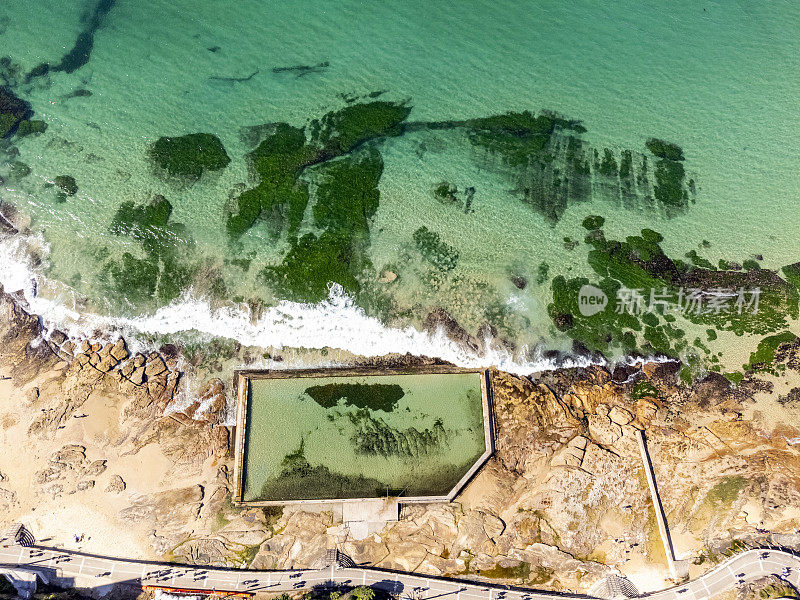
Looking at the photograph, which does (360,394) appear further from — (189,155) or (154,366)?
(189,155)

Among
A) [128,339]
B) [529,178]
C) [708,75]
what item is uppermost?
[708,75]

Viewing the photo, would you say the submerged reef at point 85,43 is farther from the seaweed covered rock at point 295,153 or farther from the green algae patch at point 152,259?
the seaweed covered rock at point 295,153

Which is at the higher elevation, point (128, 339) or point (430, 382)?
point (430, 382)

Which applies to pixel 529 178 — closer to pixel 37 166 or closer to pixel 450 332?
pixel 450 332

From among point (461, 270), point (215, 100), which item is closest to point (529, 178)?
point (461, 270)

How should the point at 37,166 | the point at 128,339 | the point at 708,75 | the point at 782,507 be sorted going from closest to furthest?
1. the point at 782,507
2. the point at 128,339
3. the point at 37,166
4. the point at 708,75

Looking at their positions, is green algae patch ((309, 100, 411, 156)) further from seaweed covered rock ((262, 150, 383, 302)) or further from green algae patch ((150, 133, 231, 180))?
green algae patch ((150, 133, 231, 180))

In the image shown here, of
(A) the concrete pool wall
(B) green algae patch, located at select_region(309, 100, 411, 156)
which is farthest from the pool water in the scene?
(B) green algae patch, located at select_region(309, 100, 411, 156)
